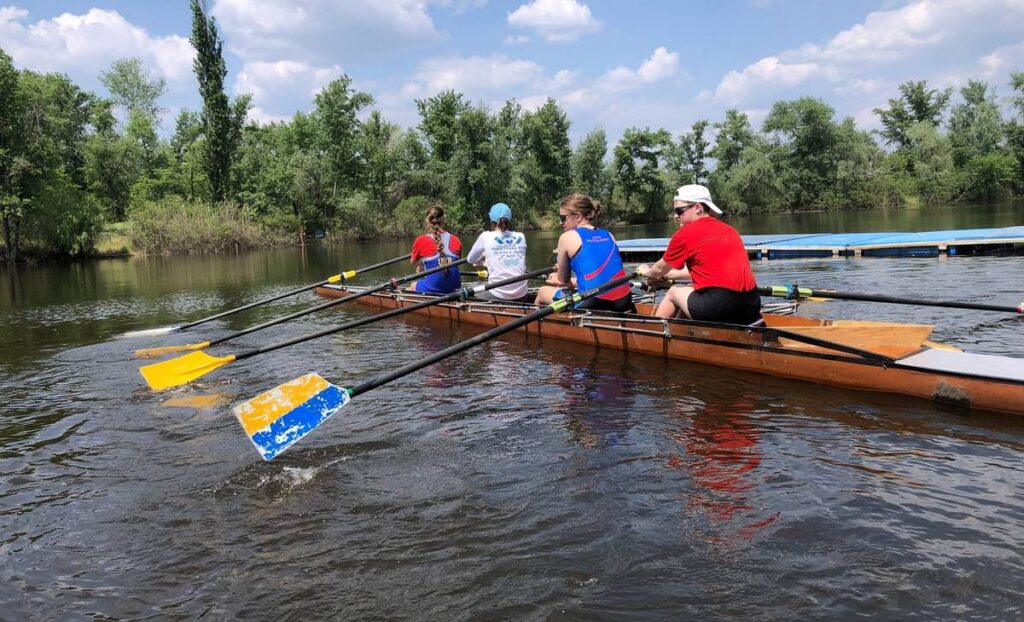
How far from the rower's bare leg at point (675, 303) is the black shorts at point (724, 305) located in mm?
158

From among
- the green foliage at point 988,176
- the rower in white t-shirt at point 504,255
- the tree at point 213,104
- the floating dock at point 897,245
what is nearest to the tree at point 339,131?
the tree at point 213,104

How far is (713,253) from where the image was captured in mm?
6965

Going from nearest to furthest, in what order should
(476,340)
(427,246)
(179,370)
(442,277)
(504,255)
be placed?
(476,340), (179,370), (504,255), (442,277), (427,246)

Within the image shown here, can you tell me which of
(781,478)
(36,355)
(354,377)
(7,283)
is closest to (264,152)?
(7,283)

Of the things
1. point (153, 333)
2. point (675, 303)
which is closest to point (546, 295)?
point (675, 303)

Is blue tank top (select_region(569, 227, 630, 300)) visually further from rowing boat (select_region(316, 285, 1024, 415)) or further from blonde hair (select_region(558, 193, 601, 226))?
rowing boat (select_region(316, 285, 1024, 415))

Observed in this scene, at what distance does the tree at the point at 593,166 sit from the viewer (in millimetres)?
75125

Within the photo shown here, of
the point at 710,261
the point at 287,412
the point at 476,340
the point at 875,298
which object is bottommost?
the point at 287,412

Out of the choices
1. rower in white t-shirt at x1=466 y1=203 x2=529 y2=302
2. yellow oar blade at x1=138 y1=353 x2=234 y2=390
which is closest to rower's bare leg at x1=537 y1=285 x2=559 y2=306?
rower in white t-shirt at x1=466 y1=203 x2=529 y2=302

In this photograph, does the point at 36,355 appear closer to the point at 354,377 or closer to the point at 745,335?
the point at 354,377

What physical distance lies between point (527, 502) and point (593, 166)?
241 feet

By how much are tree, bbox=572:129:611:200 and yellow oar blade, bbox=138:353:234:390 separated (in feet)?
226

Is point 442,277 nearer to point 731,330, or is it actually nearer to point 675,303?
point 675,303

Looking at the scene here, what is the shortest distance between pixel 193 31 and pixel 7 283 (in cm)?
3337
